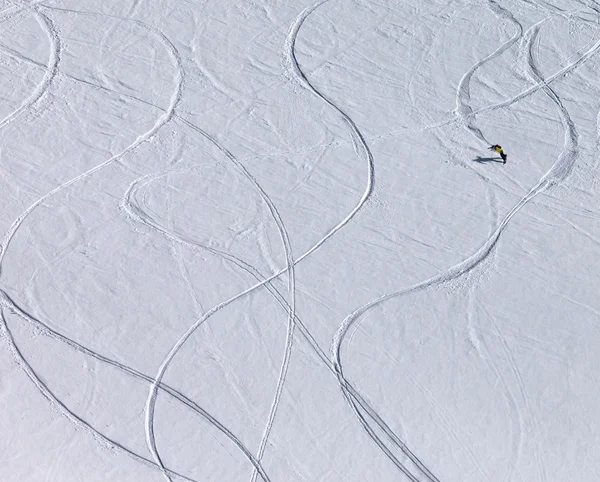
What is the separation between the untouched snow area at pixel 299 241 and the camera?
1016 cm

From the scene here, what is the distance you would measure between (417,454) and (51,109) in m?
7.14

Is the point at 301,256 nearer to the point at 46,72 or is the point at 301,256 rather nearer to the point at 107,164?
the point at 107,164

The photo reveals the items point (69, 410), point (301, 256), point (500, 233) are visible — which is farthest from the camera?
point (500, 233)

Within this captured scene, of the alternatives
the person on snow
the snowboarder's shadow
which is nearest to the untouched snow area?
the snowboarder's shadow

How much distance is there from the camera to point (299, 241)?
11.4m

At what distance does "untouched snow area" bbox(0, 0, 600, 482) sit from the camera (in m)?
10.2

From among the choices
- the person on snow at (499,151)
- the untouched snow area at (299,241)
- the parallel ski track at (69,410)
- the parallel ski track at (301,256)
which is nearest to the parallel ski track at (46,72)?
the untouched snow area at (299,241)

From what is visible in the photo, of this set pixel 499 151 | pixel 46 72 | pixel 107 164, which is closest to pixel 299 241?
pixel 107 164

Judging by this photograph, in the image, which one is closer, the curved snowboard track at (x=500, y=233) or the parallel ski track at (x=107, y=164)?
the parallel ski track at (x=107, y=164)

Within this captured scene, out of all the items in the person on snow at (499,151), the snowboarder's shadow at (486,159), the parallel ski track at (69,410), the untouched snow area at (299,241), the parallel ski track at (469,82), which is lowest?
the parallel ski track at (69,410)

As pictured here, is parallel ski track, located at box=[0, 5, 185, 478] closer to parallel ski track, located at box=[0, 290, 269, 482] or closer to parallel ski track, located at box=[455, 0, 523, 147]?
parallel ski track, located at box=[0, 290, 269, 482]

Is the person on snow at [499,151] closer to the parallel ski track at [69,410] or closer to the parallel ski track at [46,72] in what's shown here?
the parallel ski track at [69,410]

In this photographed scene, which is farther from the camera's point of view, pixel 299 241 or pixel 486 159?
pixel 486 159

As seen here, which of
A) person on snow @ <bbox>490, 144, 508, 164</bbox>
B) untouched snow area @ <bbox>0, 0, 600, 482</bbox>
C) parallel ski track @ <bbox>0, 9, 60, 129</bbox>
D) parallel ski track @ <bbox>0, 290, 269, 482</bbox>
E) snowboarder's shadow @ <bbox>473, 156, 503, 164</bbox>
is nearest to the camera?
parallel ski track @ <bbox>0, 290, 269, 482</bbox>
